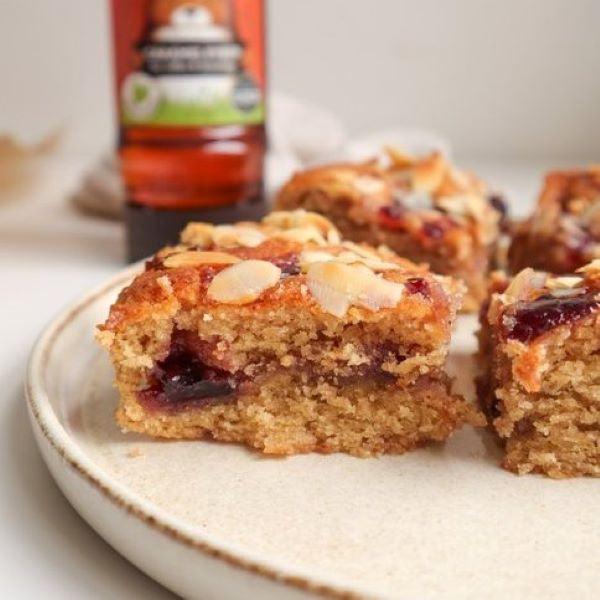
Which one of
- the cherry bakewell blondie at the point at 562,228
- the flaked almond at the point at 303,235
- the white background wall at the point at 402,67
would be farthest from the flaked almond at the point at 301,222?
the white background wall at the point at 402,67

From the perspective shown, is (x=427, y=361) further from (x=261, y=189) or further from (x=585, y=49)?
(x=585, y=49)

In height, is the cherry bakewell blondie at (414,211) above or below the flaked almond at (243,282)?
below

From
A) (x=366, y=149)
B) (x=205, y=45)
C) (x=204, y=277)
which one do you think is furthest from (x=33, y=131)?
(x=204, y=277)

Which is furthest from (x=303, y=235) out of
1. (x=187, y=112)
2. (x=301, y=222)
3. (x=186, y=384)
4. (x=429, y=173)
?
(x=187, y=112)

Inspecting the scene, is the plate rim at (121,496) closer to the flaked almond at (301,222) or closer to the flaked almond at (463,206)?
the flaked almond at (301,222)

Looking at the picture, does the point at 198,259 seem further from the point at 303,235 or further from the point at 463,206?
the point at 463,206

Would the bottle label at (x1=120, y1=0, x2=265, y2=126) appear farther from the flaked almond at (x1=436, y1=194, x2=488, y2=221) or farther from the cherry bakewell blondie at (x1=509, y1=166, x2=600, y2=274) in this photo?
the cherry bakewell blondie at (x1=509, y1=166, x2=600, y2=274)
